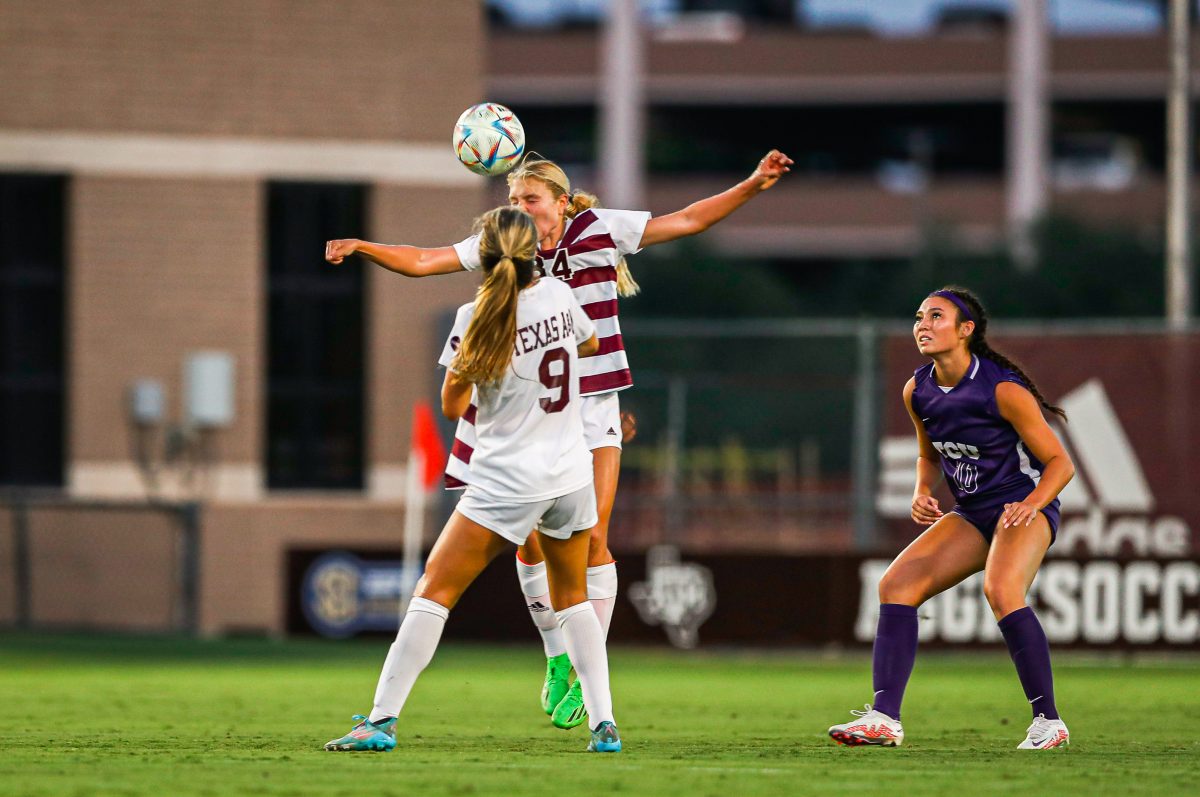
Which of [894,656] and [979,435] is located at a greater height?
[979,435]

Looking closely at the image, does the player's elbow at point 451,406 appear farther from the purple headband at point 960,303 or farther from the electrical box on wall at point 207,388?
the electrical box on wall at point 207,388

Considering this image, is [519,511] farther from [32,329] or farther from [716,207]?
[32,329]

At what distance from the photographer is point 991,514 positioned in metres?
8.68

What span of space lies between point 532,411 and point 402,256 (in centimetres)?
108

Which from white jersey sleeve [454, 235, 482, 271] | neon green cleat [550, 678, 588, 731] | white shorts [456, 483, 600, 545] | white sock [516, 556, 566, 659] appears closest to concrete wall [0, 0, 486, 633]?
white sock [516, 556, 566, 659]

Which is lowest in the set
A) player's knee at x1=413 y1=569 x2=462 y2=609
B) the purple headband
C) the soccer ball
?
player's knee at x1=413 y1=569 x2=462 y2=609

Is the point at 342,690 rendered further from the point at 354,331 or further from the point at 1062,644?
the point at 354,331

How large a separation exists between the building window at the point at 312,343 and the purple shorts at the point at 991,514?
16.2 m

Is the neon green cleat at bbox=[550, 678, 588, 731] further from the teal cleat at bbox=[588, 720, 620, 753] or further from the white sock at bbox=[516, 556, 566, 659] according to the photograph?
the teal cleat at bbox=[588, 720, 620, 753]

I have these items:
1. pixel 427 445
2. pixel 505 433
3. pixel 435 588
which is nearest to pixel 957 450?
pixel 505 433

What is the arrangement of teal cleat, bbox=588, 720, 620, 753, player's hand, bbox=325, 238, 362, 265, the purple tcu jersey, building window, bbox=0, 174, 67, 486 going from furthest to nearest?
building window, bbox=0, 174, 67, 486 < the purple tcu jersey < player's hand, bbox=325, 238, 362, 265 < teal cleat, bbox=588, 720, 620, 753

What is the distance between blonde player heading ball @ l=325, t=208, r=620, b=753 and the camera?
7539 millimetres

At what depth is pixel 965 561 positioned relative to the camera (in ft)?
28.5

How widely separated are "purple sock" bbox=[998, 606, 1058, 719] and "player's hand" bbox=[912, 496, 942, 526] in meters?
0.54
